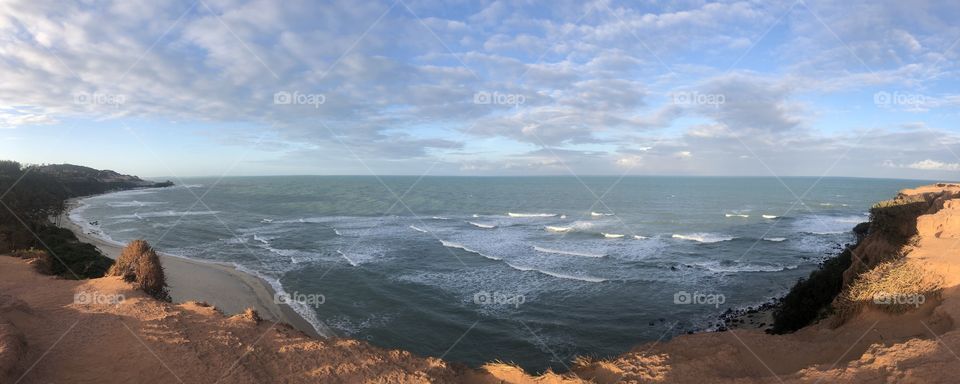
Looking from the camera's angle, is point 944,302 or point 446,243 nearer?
point 944,302

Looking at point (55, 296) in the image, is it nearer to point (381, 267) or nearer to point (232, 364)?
point (232, 364)

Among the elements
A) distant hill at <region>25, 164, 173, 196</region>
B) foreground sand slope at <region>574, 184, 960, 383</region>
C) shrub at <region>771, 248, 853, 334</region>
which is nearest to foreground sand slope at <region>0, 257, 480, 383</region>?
foreground sand slope at <region>574, 184, 960, 383</region>

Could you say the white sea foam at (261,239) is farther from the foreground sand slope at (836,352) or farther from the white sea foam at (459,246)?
the foreground sand slope at (836,352)

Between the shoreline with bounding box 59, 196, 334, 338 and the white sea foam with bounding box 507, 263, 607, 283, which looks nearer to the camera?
the shoreline with bounding box 59, 196, 334, 338

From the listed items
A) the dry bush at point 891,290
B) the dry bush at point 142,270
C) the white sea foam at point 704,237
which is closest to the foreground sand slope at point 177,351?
the dry bush at point 142,270

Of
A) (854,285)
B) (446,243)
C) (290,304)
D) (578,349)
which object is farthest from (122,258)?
(446,243)

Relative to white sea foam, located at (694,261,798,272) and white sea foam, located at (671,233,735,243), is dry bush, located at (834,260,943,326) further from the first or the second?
white sea foam, located at (671,233,735,243)

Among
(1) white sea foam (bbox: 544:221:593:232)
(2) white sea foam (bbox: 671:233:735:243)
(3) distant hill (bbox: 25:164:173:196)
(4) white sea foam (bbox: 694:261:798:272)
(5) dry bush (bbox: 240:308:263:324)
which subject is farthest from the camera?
(3) distant hill (bbox: 25:164:173:196)
